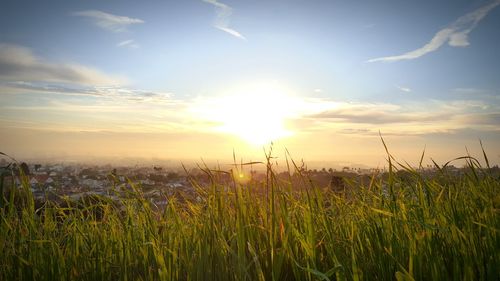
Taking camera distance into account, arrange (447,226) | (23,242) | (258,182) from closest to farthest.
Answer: (447,226), (23,242), (258,182)

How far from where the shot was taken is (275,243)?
2639mm

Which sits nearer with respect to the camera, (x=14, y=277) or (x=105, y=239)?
(x=14, y=277)

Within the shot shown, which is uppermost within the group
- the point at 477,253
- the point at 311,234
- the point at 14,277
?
the point at 311,234

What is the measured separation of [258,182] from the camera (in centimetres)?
352

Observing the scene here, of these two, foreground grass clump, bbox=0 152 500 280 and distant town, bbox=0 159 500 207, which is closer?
foreground grass clump, bbox=0 152 500 280

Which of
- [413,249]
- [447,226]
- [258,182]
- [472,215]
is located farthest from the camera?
[258,182]

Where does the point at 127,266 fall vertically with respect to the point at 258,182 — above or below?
below

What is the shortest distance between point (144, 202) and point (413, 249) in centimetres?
214

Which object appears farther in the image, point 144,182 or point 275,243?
point 144,182

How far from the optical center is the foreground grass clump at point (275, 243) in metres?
2.35

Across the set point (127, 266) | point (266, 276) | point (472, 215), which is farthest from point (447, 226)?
point (127, 266)

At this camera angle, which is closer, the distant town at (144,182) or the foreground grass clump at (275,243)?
the foreground grass clump at (275,243)

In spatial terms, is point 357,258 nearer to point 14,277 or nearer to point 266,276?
point 266,276

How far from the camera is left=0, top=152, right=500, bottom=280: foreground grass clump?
7.71ft
